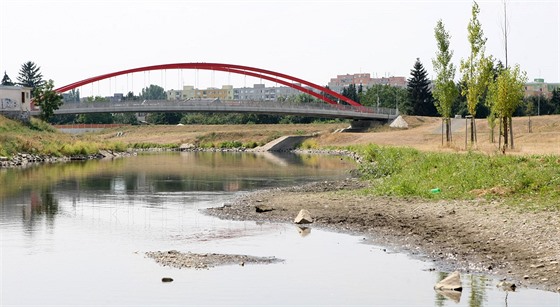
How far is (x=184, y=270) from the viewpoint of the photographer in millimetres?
19031

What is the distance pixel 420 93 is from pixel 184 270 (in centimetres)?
10926

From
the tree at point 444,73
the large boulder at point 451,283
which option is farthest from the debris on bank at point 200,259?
the tree at point 444,73

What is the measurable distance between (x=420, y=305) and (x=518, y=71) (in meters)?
35.3

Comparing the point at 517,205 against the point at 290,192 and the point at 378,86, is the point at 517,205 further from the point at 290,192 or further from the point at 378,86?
the point at 378,86

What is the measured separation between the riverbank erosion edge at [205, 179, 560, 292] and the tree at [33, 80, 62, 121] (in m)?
68.5

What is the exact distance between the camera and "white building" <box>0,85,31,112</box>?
89.4 meters

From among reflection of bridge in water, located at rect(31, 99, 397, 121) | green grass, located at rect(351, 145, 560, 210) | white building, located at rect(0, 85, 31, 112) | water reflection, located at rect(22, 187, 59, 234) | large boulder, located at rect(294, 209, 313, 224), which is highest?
white building, located at rect(0, 85, 31, 112)

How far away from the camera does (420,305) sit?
1597cm

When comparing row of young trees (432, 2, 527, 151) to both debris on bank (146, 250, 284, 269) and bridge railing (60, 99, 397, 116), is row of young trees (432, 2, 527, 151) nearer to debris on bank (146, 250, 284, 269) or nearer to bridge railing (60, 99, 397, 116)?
debris on bank (146, 250, 284, 269)

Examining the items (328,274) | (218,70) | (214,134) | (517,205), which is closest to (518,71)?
(517,205)

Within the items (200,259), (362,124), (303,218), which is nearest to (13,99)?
(362,124)

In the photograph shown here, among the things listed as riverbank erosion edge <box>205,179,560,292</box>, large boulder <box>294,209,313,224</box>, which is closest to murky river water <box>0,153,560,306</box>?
large boulder <box>294,209,313,224</box>

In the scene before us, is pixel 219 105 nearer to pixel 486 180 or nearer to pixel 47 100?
pixel 47 100

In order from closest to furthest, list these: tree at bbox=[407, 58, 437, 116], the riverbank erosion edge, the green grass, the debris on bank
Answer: the riverbank erosion edge → the debris on bank → the green grass → tree at bbox=[407, 58, 437, 116]
